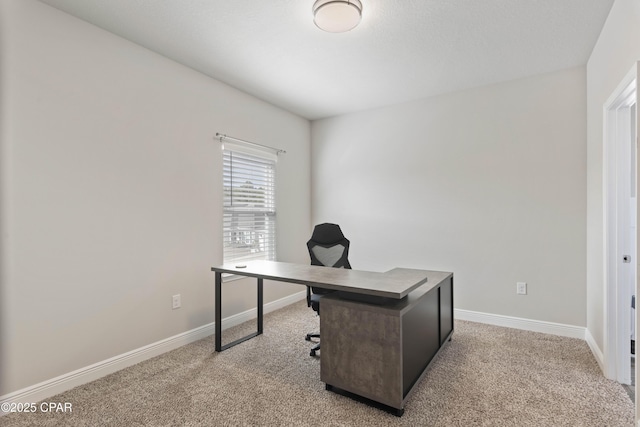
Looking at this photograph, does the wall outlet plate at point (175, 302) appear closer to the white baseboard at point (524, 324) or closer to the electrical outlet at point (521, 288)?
the white baseboard at point (524, 324)

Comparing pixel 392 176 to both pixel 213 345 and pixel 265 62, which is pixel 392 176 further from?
pixel 213 345

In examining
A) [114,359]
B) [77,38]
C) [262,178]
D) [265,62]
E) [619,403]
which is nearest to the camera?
[619,403]

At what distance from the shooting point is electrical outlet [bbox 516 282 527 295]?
3.24m

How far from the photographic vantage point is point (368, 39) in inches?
98.9

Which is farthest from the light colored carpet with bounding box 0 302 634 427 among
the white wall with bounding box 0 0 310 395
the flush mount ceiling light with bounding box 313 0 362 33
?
the flush mount ceiling light with bounding box 313 0 362 33

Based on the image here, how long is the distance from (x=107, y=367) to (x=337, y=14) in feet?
9.79

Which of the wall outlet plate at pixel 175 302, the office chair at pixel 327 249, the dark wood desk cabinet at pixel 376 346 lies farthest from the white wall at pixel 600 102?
the wall outlet plate at pixel 175 302

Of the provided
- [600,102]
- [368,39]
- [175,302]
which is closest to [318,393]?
[175,302]

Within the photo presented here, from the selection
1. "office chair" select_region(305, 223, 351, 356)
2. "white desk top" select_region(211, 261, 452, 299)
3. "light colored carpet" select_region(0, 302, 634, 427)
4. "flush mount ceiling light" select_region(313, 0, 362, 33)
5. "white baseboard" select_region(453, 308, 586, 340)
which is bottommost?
"light colored carpet" select_region(0, 302, 634, 427)

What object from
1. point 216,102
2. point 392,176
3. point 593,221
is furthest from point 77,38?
point 593,221

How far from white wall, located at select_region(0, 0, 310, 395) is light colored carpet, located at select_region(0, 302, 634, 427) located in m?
0.34

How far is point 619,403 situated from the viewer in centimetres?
193

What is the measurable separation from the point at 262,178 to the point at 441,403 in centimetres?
290

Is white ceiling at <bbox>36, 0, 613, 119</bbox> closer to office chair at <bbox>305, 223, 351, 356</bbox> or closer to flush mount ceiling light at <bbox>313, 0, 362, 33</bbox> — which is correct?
flush mount ceiling light at <bbox>313, 0, 362, 33</bbox>
